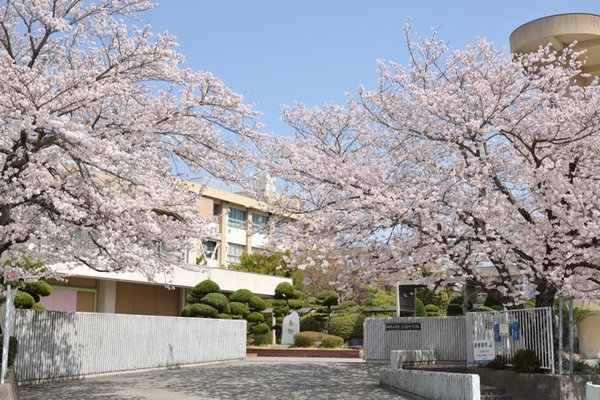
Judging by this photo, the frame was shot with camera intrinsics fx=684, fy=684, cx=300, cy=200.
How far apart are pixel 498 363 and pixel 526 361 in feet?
5.09

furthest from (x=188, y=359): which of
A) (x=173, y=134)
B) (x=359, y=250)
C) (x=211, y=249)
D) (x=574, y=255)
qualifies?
(x=211, y=249)

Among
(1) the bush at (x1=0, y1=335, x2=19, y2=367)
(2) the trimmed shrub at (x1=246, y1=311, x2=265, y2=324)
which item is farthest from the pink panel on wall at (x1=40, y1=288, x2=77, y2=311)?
(1) the bush at (x1=0, y1=335, x2=19, y2=367)

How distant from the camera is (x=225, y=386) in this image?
1777 cm

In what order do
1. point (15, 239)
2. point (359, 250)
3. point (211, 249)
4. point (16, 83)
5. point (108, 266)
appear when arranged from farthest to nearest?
point (211, 249), point (359, 250), point (108, 266), point (15, 239), point (16, 83)

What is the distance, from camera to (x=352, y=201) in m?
16.9

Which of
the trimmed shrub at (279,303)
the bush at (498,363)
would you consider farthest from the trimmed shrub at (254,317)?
the bush at (498,363)

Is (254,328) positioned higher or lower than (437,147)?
lower

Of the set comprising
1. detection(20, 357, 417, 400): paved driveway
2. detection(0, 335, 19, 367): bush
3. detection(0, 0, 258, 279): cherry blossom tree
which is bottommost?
detection(20, 357, 417, 400): paved driveway

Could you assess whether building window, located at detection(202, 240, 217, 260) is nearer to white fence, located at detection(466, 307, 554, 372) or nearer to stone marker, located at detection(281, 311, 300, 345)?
stone marker, located at detection(281, 311, 300, 345)

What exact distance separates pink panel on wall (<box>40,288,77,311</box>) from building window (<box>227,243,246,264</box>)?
2450 centimetres

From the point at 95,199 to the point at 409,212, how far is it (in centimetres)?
699

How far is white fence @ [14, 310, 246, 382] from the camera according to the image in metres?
17.3

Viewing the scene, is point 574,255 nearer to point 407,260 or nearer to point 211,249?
point 407,260

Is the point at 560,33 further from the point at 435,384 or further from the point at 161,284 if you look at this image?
the point at 435,384
